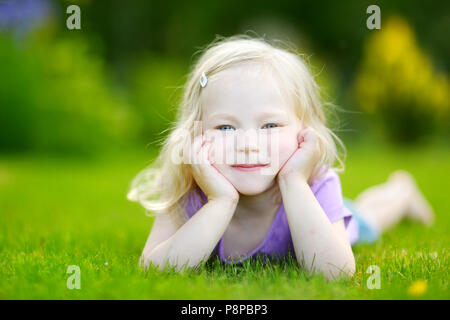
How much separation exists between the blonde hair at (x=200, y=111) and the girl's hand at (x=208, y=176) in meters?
0.14

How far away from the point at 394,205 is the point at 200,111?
2412 millimetres

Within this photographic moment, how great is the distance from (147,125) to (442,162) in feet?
24.7

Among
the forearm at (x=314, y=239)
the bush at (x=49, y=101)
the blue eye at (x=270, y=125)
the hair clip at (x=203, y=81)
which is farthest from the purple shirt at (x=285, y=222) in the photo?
the bush at (x=49, y=101)

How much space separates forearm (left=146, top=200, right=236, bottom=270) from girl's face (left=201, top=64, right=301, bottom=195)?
0.19 m

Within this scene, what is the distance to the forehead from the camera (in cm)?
231

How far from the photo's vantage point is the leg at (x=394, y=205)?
4.07m

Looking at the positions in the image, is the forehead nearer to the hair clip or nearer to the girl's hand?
the hair clip

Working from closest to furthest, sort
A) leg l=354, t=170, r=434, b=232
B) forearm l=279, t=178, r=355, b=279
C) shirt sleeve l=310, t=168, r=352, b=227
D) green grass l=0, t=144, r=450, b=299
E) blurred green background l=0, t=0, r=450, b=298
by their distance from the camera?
green grass l=0, t=144, r=450, b=299 → forearm l=279, t=178, r=355, b=279 → shirt sleeve l=310, t=168, r=352, b=227 → blurred green background l=0, t=0, r=450, b=298 → leg l=354, t=170, r=434, b=232

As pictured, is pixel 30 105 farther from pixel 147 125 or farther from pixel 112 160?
pixel 147 125

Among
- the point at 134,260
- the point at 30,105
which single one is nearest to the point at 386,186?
the point at 134,260

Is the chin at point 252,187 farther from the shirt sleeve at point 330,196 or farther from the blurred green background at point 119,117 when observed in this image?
the blurred green background at point 119,117

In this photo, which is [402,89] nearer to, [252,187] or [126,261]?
[252,187]
